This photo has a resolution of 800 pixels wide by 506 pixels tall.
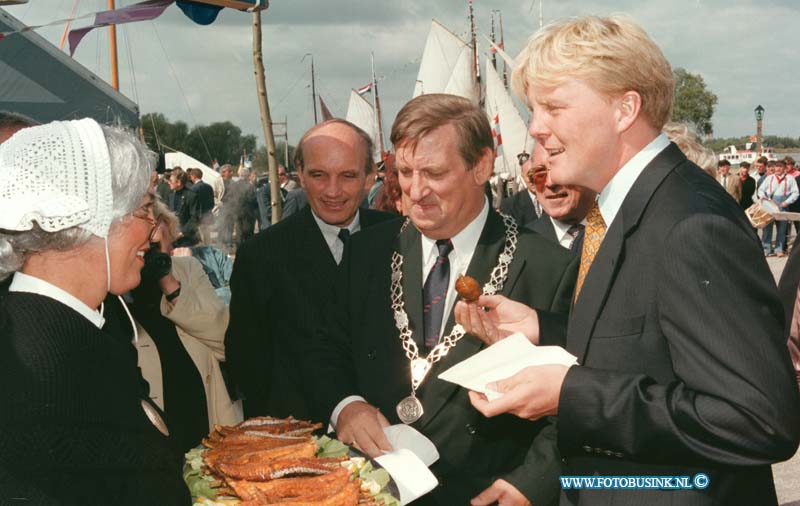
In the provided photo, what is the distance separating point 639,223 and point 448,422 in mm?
1090

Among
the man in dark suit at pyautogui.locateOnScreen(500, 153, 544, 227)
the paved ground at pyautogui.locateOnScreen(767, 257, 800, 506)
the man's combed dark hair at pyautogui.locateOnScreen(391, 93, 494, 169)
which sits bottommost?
the paved ground at pyautogui.locateOnScreen(767, 257, 800, 506)

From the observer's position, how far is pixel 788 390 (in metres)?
1.64

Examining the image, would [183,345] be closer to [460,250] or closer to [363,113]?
[460,250]

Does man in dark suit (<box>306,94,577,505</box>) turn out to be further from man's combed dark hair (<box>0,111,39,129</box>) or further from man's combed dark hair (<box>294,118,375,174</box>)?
man's combed dark hair (<box>0,111,39,129</box>)

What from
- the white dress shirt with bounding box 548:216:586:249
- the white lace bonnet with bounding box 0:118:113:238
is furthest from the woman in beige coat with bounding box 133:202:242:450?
the white dress shirt with bounding box 548:216:586:249

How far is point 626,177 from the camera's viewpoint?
200 cm

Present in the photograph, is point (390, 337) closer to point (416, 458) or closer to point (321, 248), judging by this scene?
point (416, 458)

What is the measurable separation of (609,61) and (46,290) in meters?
1.58

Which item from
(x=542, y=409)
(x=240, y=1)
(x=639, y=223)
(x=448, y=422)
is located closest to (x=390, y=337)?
(x=448, y=422)

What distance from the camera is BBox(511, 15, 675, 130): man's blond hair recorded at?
1.95m

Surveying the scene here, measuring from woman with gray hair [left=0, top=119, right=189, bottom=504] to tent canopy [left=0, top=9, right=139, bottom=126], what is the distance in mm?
4208

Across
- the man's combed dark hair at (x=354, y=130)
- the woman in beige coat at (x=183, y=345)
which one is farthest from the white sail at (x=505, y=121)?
the woman in beige coat at (x=183, y=345)

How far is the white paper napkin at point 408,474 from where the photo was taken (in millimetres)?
2211

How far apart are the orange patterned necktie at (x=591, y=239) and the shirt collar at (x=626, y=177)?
0.07 m
